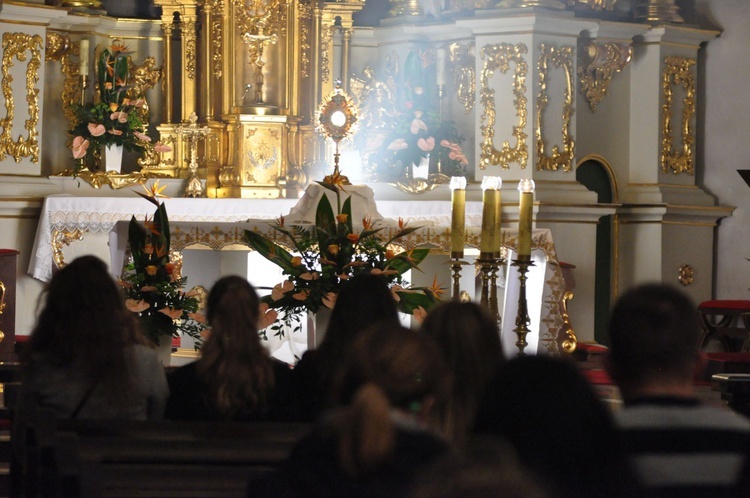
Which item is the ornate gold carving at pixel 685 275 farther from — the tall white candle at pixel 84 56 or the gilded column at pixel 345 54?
the tall white candle at pixel 84 56

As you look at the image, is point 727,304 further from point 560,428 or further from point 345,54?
point 560,428

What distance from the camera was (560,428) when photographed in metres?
2.41

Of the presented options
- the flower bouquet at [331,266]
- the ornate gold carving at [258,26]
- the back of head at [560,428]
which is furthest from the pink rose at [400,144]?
the back of head at [560,428]

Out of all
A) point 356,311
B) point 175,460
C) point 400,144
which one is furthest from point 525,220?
point 400,144

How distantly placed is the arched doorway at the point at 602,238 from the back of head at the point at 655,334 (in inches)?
373

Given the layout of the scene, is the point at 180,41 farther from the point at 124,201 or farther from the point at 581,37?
the point at 581,37

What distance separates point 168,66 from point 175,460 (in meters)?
8.89

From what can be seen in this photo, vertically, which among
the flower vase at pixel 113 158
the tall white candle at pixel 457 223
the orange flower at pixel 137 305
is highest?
the flower vase at pixel 113 158

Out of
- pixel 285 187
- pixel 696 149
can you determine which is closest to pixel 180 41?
pixel 285 187

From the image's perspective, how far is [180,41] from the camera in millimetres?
11938

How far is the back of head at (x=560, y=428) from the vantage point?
241 cm

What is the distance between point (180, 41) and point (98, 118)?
1182mm

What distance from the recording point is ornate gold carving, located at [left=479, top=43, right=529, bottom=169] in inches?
447

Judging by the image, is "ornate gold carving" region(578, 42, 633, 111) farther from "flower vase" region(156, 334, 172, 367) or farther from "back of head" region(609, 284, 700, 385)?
"back of head" region(609, 284, 700, 385)
